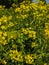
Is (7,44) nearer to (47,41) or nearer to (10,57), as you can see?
(10,57)

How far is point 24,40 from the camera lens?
4.84 meters

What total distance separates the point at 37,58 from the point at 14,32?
0.57 meters

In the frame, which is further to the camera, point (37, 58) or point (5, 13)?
point (5, 13)

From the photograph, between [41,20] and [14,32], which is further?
[41,20]

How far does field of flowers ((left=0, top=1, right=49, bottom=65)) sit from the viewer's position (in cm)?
468

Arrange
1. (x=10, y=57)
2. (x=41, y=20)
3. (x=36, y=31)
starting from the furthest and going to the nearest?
(x=41, y=20) → (x=36, y=31) → (x=10, y=57)

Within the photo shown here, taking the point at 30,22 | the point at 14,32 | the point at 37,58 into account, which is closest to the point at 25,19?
the point at 30,22

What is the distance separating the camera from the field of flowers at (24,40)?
4.68 m

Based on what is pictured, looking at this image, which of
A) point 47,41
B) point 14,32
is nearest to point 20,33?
point 14,32

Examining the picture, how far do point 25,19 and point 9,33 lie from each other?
571 mm

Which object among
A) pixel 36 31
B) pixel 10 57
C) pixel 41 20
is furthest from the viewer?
pixel 41 20

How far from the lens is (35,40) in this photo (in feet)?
16.0

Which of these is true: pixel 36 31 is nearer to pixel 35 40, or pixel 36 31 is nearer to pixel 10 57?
pixel 35 40

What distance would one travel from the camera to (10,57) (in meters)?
4.66
